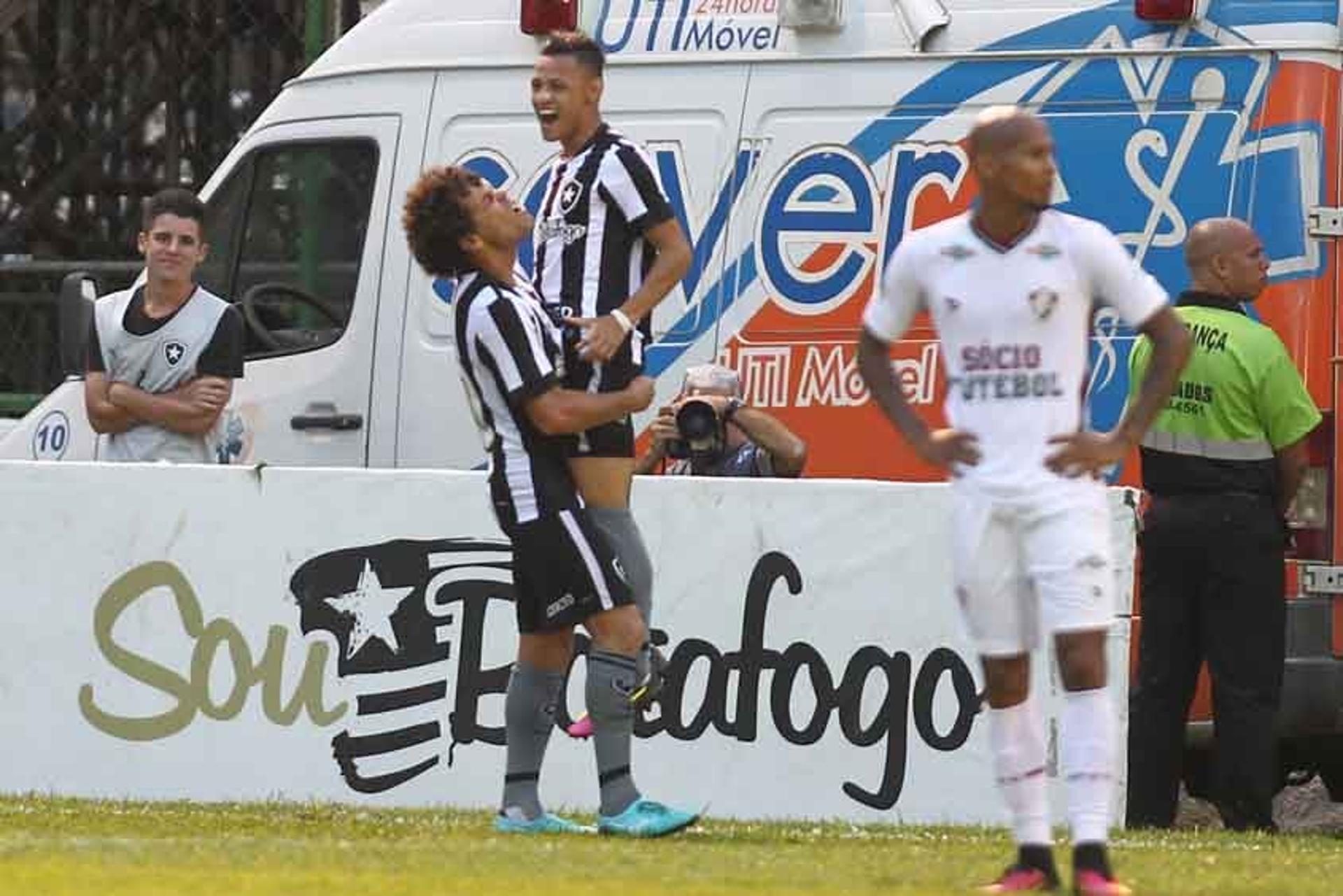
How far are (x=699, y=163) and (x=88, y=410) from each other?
2112 millimetres

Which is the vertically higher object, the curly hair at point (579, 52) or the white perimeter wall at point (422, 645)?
the curly hair at point (579, 52)

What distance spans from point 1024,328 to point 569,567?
1.71 meters

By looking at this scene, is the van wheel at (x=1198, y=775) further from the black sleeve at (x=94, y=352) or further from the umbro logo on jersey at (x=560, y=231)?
the black sleeve at (x=94, y=352)

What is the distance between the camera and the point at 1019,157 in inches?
282

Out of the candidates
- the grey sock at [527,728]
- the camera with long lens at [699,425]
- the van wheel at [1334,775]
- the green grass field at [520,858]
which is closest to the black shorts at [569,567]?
the grey sock at [527,728]

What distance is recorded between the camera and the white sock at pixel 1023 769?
722cm

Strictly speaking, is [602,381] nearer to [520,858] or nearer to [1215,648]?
[520,858]

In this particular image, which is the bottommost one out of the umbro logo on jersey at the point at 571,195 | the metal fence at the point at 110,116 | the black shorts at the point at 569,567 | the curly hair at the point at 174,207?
the black shorts at the point at 569,567

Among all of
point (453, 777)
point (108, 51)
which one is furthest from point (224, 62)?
point (453, 777)

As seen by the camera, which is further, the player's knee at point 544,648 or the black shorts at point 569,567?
the player's knee at point 544,648

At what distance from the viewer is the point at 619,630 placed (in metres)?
8.53

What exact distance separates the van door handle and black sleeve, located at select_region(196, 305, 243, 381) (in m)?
0.77

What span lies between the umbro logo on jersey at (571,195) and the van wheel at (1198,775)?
134 inches

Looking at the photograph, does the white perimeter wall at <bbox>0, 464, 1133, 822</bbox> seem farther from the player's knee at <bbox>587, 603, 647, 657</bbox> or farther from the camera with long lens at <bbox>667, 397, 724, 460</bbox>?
the player's knee at <bbox>587, 603, 647, 657</bbox>
